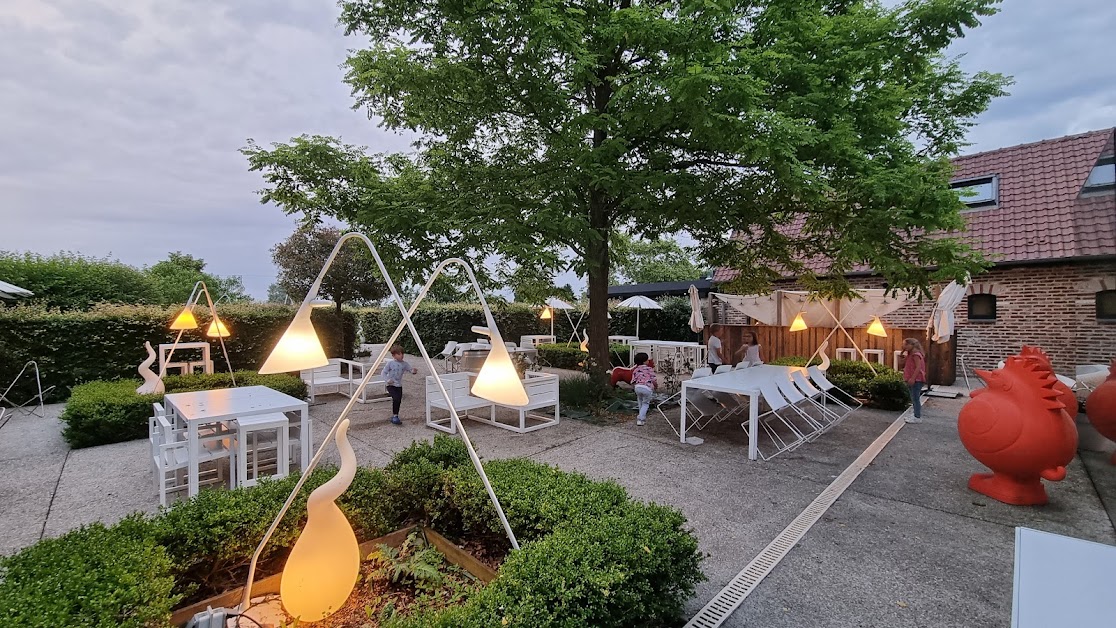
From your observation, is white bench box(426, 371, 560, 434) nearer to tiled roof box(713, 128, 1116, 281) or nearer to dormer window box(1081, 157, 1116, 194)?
dormer window box(1081, 157, 1116, 194)

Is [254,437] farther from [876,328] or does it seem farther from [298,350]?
[876,328]

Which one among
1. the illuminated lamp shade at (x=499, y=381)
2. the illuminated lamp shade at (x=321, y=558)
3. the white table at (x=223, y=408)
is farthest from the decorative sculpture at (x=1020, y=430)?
the white table at (x=223, y=408)

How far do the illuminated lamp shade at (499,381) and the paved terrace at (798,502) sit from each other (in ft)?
6.72

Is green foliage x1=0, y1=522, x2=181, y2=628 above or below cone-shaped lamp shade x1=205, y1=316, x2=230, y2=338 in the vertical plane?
below

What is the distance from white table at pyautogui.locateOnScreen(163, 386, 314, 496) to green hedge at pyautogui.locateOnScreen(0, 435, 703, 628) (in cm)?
175

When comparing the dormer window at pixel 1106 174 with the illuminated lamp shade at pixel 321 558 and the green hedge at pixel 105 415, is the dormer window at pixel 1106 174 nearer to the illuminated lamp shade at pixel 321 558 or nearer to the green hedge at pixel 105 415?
the illuminated lamp shade at pixel 321 558

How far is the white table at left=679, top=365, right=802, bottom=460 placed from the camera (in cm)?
612

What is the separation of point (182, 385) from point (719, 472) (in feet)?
28.2

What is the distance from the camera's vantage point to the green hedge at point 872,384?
368 inches

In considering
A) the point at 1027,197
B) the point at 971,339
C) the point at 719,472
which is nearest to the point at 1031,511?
the point at 719,472

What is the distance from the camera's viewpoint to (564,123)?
24.2 feet

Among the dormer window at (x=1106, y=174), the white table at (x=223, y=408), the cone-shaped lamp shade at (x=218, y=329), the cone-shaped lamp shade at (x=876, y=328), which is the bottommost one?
the white table at (x=223, y=408)

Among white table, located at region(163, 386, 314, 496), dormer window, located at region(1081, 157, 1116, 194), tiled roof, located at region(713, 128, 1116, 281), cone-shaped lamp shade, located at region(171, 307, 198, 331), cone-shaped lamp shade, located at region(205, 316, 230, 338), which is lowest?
white table, located at region(163, 386, 314, 496)

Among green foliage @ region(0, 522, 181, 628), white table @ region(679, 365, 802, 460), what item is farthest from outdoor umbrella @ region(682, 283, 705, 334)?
green foliage @ region(0, 522, 181, 628)
